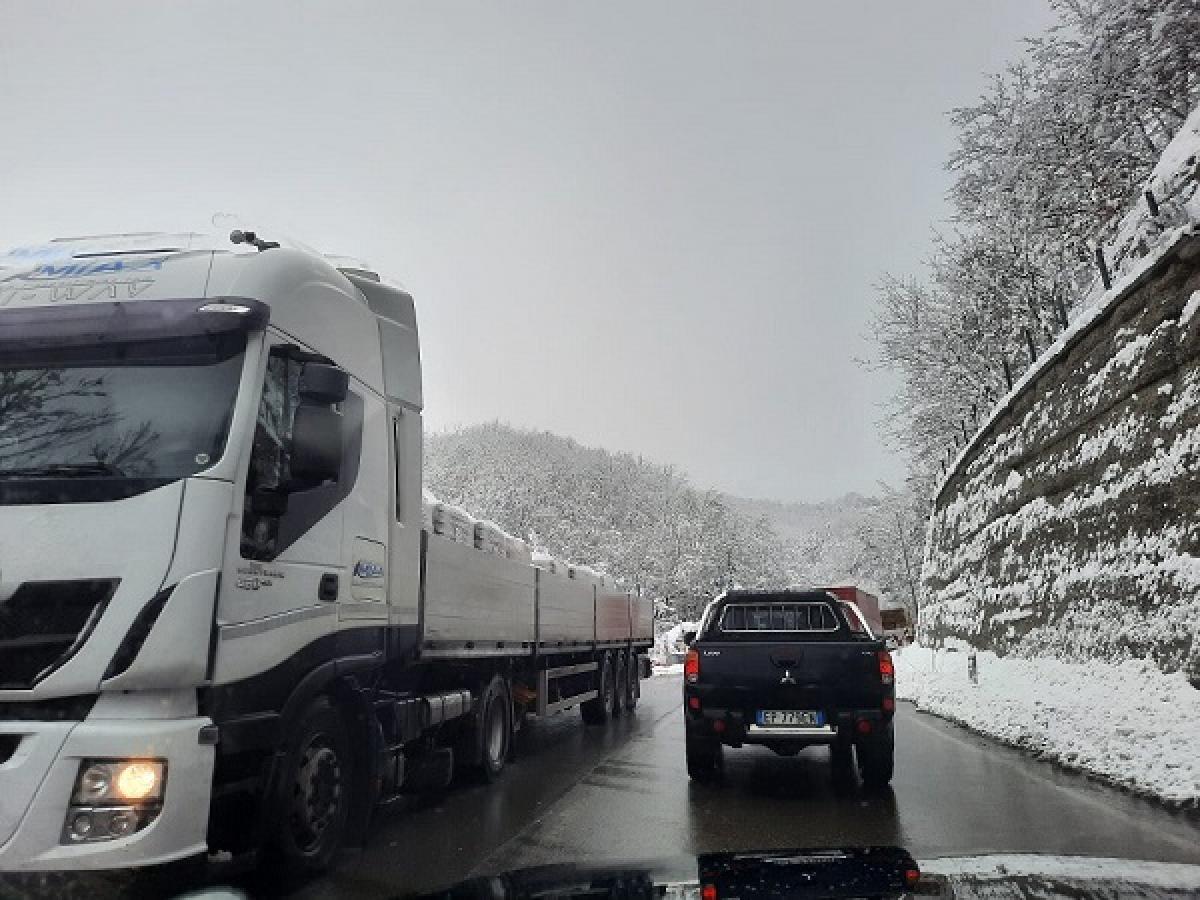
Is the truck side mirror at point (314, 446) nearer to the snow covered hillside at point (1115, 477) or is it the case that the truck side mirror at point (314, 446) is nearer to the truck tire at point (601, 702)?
the snow covered hillside at point (1115, 477)

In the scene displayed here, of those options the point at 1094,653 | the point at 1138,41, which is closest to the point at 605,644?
the point at 1094,653

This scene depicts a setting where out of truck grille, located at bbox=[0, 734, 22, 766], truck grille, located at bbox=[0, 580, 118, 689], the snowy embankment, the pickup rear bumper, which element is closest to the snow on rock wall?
the snowy embankment

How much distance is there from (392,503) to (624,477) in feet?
452

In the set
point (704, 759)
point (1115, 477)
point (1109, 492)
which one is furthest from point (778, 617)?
point (1109, 492)

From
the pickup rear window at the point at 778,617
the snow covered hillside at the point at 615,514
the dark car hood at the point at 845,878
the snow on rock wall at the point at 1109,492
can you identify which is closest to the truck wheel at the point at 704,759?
the pickup rear window at the point at 778,617

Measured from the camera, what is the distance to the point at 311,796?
5180mm

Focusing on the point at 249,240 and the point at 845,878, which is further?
the point at 249,240

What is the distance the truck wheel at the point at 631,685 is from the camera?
1717 centimetres

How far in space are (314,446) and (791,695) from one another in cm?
512

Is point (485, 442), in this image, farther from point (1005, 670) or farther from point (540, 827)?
point (540, 827)

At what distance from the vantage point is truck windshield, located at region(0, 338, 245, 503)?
436 centimetres

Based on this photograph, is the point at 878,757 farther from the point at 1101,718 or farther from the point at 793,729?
the point at 1101,718

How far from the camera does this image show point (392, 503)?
6453mm

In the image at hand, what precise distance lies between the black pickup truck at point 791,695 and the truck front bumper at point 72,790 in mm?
5018
